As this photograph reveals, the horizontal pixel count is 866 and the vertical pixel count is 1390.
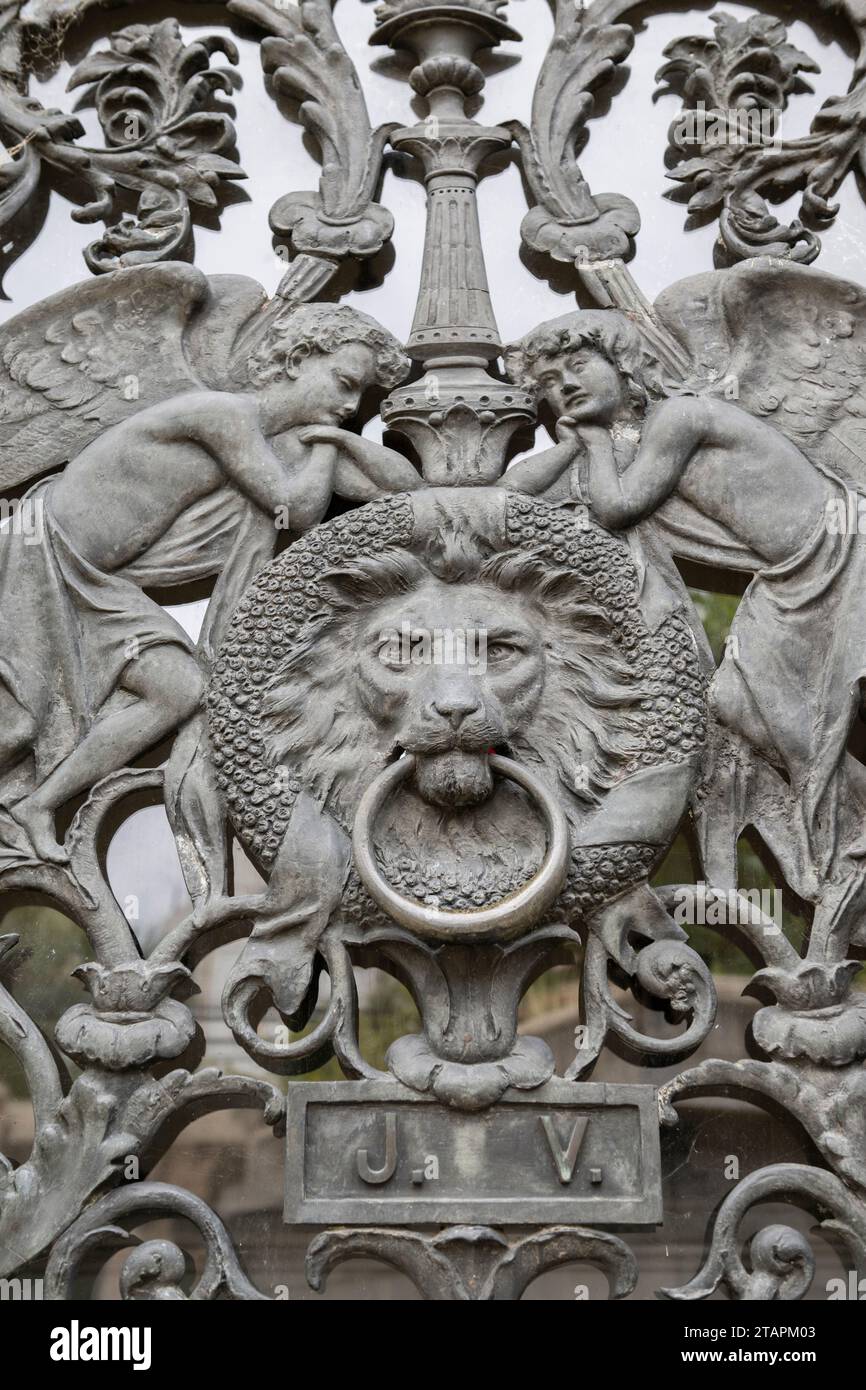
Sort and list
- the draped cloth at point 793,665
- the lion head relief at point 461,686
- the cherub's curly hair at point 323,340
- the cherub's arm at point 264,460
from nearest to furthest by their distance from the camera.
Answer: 1. the lion head relief at point 461,686
2. the draped cloth at point 793,665
3. the cherub's arm at point 264,460
4. the cherub's curly hair at point 323,340

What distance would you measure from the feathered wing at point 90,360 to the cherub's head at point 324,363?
23 centimetres

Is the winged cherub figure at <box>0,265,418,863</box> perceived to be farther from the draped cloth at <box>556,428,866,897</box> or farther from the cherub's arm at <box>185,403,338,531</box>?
the draped cloth at <box>556,428,866,897</box>

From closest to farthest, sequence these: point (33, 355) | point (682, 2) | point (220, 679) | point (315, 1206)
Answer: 1. point (315, 1206)
2. point (220, 679)
3. point (33, 355)
4. point (682, 2)

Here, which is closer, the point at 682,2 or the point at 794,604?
the point at 794,604

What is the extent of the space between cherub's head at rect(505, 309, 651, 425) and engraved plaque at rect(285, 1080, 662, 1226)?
65.9 inches

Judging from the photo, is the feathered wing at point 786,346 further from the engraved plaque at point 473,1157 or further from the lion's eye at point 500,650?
the engraved plaque at point 473,1157

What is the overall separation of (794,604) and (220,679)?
55.9 inches

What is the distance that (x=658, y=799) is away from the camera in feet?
15.2

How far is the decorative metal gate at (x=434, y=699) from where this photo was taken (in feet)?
14.6

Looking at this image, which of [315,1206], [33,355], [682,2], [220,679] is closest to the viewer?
[315,1206]

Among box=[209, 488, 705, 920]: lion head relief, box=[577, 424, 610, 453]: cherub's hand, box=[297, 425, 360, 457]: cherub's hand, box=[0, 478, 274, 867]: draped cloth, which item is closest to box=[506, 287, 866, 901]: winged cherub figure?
box=[577, 424, 610, 453]: cherub's hand

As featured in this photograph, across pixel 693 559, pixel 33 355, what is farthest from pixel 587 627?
pixel 33 355

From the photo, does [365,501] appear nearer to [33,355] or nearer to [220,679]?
[220,679]

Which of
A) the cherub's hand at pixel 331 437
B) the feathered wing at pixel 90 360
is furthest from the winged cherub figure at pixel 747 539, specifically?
the feathered wing at pixel 90 360
